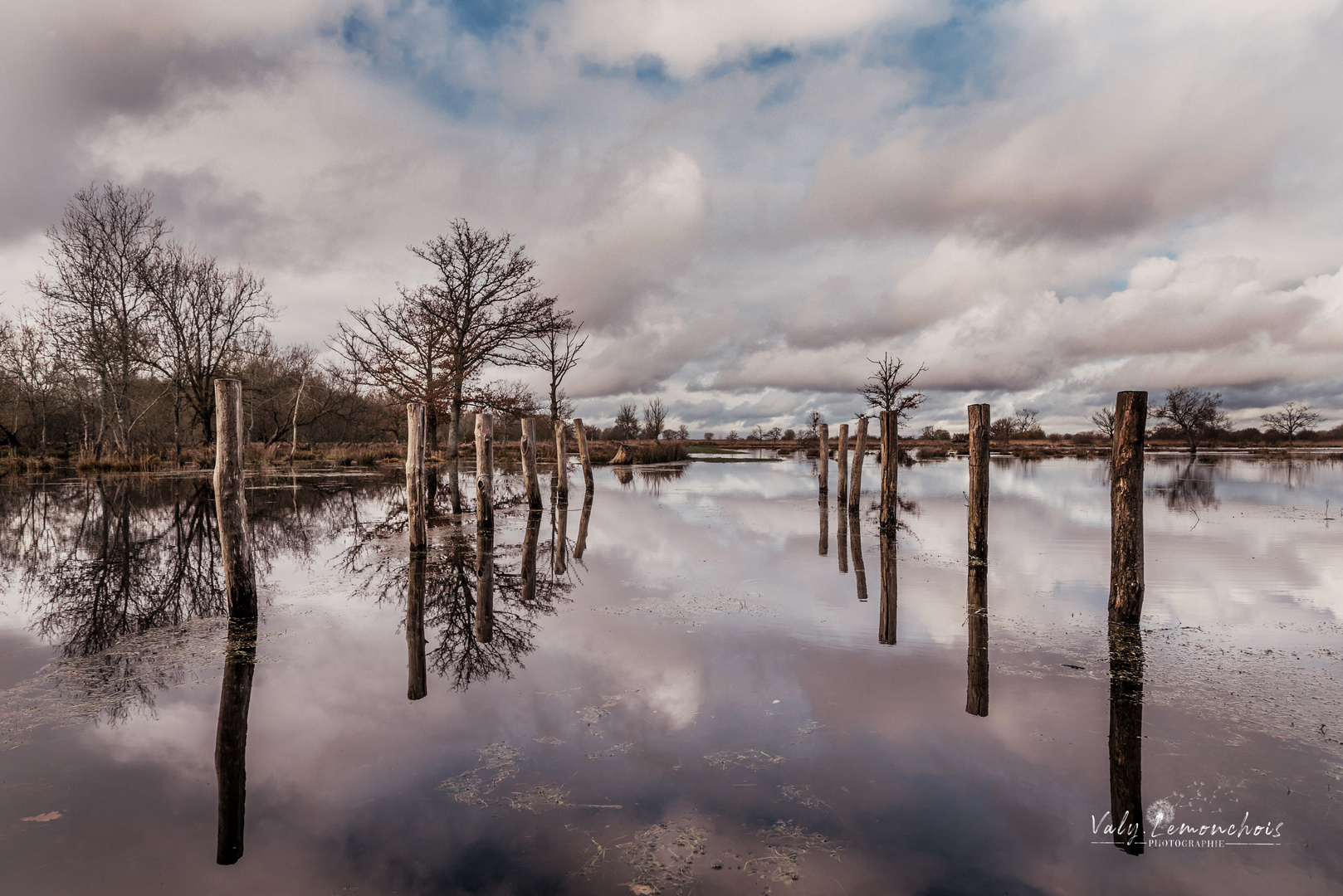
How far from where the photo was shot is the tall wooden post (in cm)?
887

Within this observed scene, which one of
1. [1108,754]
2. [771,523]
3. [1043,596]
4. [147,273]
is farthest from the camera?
[147,273]

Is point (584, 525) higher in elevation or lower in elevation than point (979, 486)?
lower

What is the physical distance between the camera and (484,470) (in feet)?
38.7

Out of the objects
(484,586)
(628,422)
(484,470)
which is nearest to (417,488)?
(484,586)

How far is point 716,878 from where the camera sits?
2.65 meters

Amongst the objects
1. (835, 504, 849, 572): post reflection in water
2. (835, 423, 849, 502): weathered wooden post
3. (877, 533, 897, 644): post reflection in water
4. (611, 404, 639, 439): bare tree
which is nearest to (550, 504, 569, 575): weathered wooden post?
(835, 504, 849, 572): post reflection in water

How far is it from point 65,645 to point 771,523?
36.4ft

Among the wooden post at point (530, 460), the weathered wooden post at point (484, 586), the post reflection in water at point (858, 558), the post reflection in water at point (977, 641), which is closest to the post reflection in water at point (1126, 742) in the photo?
the post reflection in water at point (977, 641)

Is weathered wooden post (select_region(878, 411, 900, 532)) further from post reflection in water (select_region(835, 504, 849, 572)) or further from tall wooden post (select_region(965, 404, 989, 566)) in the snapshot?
tall wooden post (select_region(965, 404, 989, 566))

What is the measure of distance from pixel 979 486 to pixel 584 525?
7730mm

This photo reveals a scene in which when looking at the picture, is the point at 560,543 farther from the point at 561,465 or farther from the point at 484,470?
the point at 561,465

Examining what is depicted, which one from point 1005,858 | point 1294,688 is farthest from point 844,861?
point 1294,688

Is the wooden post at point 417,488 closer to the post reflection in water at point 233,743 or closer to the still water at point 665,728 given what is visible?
the still water at point 665,728

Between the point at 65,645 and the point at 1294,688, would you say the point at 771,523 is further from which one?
the point at 65,645
